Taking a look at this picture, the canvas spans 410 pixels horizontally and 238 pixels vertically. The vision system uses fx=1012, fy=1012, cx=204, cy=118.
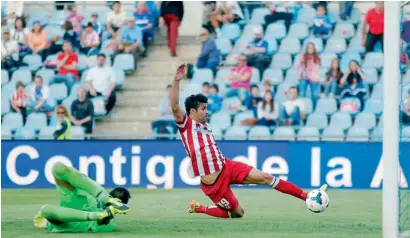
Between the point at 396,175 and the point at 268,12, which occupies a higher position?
the point at 268,12

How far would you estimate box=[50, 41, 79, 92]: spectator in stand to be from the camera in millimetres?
21469

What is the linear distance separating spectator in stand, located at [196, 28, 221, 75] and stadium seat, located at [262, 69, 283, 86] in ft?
3.80

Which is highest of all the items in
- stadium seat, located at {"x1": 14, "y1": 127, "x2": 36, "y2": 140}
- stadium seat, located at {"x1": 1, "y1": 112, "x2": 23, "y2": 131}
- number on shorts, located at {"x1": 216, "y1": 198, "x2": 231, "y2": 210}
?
stadium seat, located at {"x1": 1, "y1": 112, "x2": 23, "y2": 131}

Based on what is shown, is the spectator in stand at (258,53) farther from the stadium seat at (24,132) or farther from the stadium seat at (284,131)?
the stadium seat at (24,132)

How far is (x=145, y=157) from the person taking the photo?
18844mm

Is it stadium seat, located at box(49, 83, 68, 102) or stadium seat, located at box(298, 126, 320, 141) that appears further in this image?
stadium seat, located at box(49, 83, 68, 102)

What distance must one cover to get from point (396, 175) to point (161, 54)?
45.9 ft

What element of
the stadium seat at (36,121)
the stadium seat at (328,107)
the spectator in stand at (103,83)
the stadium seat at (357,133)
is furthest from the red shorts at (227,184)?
the spectator in stand at (103,83)

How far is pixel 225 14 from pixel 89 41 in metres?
3.04

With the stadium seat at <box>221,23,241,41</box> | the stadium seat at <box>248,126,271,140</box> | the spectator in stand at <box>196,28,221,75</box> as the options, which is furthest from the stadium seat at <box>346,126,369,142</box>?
the stadium seat at <box>221,23,241,41</box>

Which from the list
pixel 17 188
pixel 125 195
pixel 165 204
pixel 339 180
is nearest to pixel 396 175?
pixel 125 195

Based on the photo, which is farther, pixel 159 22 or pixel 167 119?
pixel 159 22

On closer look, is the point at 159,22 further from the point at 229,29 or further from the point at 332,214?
the point at 332,214

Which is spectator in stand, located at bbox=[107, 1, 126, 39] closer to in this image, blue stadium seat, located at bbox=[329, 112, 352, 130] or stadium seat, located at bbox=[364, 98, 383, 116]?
blue stadium seat, located at bbox=[329, 112, 352, 130]
